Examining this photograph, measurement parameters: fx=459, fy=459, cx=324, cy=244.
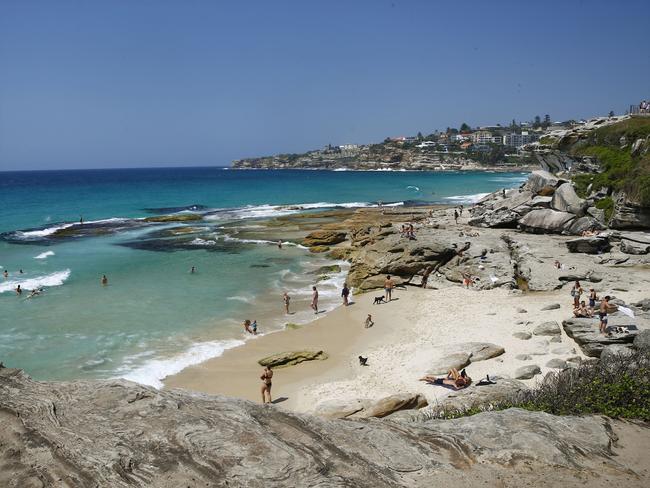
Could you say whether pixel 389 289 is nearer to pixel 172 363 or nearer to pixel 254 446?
pixel 172 363

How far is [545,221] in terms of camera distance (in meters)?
31.3

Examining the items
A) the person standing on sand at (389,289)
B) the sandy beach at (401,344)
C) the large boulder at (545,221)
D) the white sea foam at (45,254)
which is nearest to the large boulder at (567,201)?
the large boulder at (545,221)

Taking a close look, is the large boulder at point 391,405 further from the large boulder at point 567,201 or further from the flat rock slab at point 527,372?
the large boulder at point 567,201

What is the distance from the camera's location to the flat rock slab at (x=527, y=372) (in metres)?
12.8

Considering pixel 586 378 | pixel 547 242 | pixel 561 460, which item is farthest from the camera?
pixel 547 242

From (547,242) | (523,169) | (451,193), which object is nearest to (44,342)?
(547,242)

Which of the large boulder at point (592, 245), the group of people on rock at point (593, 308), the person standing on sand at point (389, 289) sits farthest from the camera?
the large boulder at point (592, 245)

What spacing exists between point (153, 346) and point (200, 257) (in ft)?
57.1

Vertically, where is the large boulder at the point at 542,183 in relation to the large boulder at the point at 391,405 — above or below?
above

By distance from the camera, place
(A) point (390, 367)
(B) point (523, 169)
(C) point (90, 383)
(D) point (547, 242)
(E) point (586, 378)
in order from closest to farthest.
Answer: (C) point (90, 383), (E) point (586, 378), (A) point (390, 367), (D) point (547, 242), (B) point (523, 169)

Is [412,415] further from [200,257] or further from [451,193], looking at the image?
[451,193]

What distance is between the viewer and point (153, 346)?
17.8 metres

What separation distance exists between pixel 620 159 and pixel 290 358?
29194 mm

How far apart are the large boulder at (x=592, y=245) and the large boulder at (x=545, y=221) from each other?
538cm
